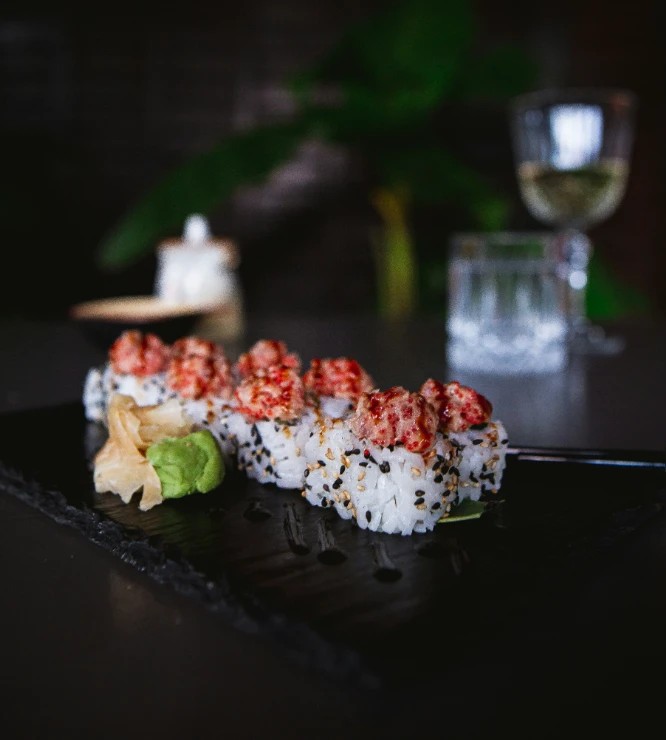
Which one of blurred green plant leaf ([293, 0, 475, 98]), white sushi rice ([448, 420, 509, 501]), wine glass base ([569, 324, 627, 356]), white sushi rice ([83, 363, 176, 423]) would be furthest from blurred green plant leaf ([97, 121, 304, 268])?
white sushi rice ([448, 420, 509, 501])

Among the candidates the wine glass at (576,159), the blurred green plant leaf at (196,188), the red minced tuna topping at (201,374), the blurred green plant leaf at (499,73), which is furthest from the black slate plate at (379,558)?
the blurred green plant leaf at (499,73)

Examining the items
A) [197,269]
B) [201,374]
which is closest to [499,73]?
[197,269]

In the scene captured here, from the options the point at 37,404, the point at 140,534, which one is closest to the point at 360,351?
the point at 37,404

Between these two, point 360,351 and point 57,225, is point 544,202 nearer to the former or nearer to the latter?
point 360,351

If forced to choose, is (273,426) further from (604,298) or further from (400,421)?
(604,298)

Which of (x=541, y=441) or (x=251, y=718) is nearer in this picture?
(x=251, y=718)

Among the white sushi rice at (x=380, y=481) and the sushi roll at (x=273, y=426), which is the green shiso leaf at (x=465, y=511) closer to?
the white sushi rice at (x=380, y=481)
